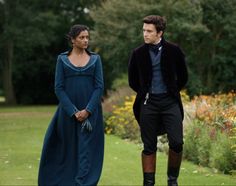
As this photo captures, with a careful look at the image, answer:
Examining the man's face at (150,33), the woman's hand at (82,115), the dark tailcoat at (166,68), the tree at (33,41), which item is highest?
the man's face at (150,33)

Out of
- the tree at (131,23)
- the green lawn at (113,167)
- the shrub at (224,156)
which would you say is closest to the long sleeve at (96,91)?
the green lawn at (113,167)

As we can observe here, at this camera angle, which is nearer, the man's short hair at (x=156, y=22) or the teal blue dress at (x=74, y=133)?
the man's short hair at (x=156, y=22)

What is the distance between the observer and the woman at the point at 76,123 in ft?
22.7

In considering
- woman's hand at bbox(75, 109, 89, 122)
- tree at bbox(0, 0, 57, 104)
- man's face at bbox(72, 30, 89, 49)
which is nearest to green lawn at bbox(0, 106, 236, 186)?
woman's hand at bbox(75, 109, 89, 122)

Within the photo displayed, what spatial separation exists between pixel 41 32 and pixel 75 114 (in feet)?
103

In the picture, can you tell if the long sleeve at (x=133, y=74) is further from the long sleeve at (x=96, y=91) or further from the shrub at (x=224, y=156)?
the shrub at (x=224, y=156)

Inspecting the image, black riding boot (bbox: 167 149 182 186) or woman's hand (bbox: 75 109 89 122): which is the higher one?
woman's hand (bbox: 75 109 89 122)

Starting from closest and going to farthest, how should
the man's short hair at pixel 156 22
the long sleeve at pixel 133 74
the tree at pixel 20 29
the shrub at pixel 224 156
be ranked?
the man's short hair at pixel 156 22 → the long sleeve at pixel 133 74 → the shrub at pixel 224 156 → the tree at pixel 20 29

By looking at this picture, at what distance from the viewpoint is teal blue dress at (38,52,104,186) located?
6945 mm

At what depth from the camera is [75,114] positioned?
690 centimetres

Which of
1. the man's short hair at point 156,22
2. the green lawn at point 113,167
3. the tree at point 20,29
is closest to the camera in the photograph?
the man's short hair at point 156,22

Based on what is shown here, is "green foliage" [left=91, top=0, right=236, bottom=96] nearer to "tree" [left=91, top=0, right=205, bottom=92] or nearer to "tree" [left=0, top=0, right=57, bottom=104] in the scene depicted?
"tree" [left=91, top=0, right=205, bottom=92]

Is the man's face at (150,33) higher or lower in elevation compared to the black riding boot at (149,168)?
higher

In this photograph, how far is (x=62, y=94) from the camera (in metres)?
6.95
